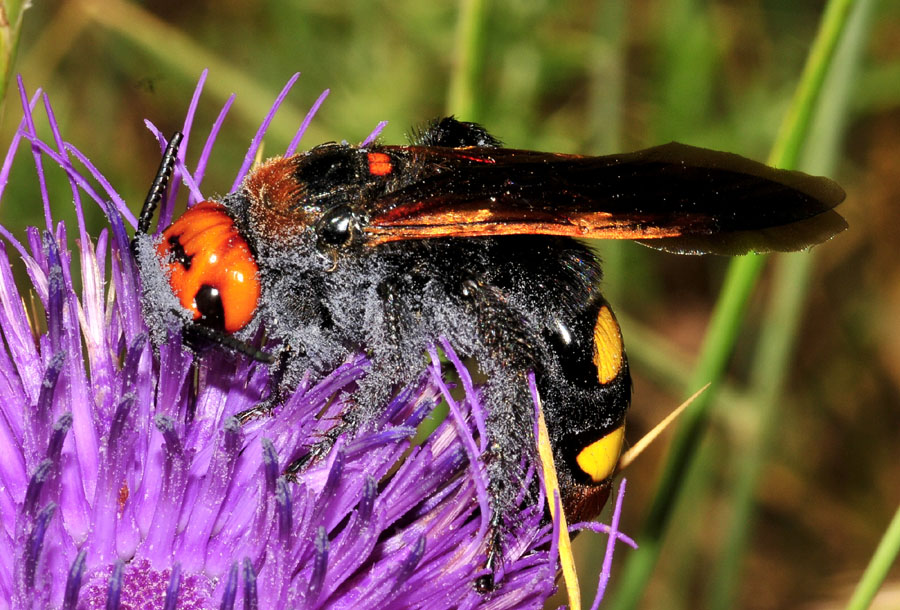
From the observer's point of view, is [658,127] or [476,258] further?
[658,127]

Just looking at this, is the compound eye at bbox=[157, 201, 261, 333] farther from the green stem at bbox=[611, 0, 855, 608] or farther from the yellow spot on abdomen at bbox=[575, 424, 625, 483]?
the green stem at bbox=[611, 0, 855, 608]

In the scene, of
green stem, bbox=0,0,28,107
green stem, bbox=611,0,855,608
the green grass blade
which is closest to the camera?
green stem, bbox=0,0,28,107

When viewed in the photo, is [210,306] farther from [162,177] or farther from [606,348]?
[606,348]

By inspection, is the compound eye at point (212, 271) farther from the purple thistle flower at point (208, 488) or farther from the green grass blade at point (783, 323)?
the green grass blade at point (783, 323)

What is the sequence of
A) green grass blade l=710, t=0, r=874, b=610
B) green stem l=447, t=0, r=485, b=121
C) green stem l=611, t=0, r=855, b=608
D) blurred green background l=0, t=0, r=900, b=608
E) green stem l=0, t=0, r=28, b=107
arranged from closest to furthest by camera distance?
green stem l=0, t=0, r=28, b=107 < green stem l=611, t=0, r=855, b=608 < green stem l=447, t=0, r=485, b=121 < green grass blade l=710, t=0, r=874, b=610 < blurred green background l=0, t=0, r=900, b=608

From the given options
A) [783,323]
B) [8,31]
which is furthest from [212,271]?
[783,323]

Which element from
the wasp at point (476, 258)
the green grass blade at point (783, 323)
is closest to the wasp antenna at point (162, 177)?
the wasp at point (476, 258)

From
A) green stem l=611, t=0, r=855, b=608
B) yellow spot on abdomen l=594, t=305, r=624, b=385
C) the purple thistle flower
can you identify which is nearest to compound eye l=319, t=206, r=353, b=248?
the purple thistle flower

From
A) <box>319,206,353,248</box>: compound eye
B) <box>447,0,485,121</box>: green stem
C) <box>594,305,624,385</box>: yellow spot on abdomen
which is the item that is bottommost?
<box>594,305,624,385</box>: yellow spot on abdomen

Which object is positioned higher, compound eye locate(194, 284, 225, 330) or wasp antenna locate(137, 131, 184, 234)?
wasp antenna locate(137, 131, 184, 234)
